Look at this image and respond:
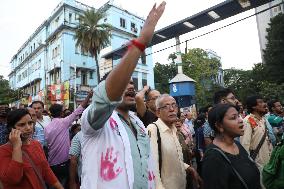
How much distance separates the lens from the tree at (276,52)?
27469 millimetres

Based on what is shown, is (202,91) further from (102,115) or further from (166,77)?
(102,115)

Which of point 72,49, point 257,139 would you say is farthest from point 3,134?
point 72,49

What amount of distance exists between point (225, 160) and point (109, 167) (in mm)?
1193

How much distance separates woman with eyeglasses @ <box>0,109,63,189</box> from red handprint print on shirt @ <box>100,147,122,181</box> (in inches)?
49.5

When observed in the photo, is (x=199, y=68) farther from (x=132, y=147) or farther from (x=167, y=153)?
(x=132, y=147)

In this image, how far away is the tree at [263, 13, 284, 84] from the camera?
2747 centimetres

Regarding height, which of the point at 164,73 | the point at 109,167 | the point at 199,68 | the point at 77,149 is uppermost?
the point at 164,73

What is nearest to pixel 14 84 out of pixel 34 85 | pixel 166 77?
pixel 34 85

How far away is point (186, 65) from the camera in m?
41.4

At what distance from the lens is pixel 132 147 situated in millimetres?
2223

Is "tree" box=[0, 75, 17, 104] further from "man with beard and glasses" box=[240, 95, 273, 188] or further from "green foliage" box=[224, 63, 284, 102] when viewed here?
"man with beard and glasses" box=[240, 95, 273, 188]

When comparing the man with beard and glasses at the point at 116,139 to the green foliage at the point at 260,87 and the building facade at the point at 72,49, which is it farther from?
the building facade at the point at 72,49

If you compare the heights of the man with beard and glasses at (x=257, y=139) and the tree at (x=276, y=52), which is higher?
the tree at (x=276, y=52)

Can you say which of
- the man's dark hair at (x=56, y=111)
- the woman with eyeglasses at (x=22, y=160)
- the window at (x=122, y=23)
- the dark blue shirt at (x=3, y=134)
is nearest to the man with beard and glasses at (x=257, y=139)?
the woman with eyeglasses at (x=22, y=160)
